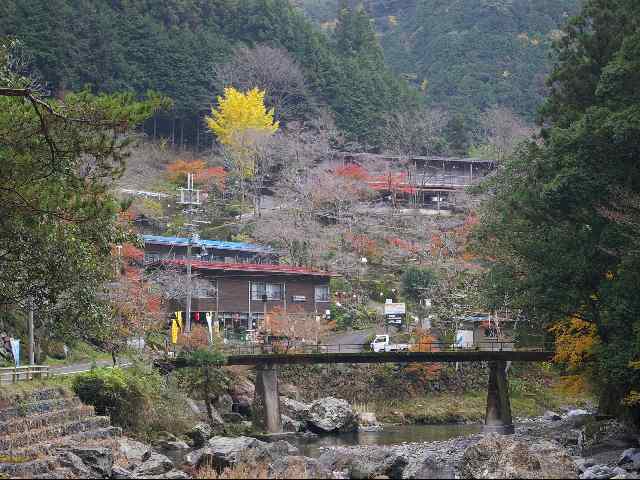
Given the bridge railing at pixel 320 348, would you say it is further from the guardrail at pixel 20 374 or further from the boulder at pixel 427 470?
the boulder at pixel 427 470

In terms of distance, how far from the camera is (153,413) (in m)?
31.4

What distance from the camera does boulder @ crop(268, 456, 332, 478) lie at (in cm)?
1660

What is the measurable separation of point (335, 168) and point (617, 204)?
3994 centimetres

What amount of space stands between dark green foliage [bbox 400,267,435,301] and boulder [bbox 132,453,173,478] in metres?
31.8

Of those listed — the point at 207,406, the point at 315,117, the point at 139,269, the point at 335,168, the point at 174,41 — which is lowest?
the point at 207,406

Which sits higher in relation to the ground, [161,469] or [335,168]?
[335,168]

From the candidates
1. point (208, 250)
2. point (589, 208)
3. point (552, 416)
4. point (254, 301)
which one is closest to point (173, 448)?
point (589, 208)

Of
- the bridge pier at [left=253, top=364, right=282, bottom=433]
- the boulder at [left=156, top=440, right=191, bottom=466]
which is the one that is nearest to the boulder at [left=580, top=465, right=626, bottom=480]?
the boulder at [left=156, top=440, right=191, bottom=466]

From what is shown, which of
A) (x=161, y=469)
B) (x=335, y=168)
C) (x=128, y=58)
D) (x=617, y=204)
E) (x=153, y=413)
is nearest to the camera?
(x=161, y=469)

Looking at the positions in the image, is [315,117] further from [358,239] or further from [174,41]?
[358,239]

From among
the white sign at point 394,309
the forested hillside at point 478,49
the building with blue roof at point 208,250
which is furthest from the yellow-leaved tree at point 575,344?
the forested hillside at point 478,49

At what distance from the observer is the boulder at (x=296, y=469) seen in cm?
1660

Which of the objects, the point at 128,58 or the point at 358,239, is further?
the point at 128,58

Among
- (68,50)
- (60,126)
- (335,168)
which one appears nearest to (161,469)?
(60,126)
